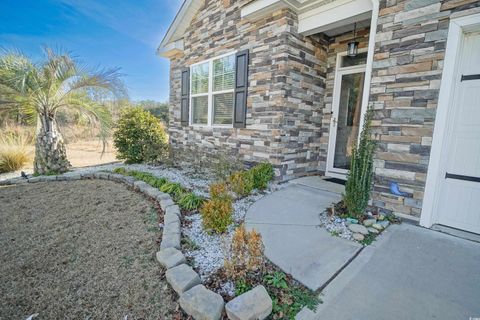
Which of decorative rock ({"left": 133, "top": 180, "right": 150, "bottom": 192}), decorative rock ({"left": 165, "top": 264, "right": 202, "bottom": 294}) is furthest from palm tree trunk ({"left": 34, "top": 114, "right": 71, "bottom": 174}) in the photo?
decorative rock ({"left": 165, "top": 264, "right": 202, "bottom": 294})

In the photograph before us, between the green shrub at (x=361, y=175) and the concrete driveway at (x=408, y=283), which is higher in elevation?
the green shrub at (x=361, y=175)

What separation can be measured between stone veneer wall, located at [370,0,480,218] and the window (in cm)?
288

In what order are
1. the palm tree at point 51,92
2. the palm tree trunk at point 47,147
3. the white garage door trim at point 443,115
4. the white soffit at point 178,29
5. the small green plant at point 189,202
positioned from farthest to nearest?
1. the white soffit at point 178,29
2. the palm tree trunk at point 47,147
3. the palm tree at point 51,92
4. the small green plant at point 189,202
5. the white garage door trim at point 443,115

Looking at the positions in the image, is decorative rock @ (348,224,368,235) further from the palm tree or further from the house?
the palm tree

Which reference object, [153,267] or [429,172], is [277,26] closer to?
[429,172]

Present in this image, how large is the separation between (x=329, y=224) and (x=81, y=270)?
251 cm

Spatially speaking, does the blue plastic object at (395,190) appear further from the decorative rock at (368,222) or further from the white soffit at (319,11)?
the white soffit at (319,11)

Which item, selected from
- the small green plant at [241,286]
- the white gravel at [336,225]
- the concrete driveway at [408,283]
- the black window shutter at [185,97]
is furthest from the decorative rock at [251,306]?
the black window shutter at [185,97]

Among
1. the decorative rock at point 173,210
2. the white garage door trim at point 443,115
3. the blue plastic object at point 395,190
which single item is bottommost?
the decorative rock at point 173,210

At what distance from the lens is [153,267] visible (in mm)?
2021

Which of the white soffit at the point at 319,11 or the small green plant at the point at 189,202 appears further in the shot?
the white soffit at the point at 319,11

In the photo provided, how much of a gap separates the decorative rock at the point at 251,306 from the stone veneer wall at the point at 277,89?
278 cm

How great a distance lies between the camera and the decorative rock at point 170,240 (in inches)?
87.5

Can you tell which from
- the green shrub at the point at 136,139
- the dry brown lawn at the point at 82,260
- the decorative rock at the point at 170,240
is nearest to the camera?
the dry brown lawn at the point at 82,260
